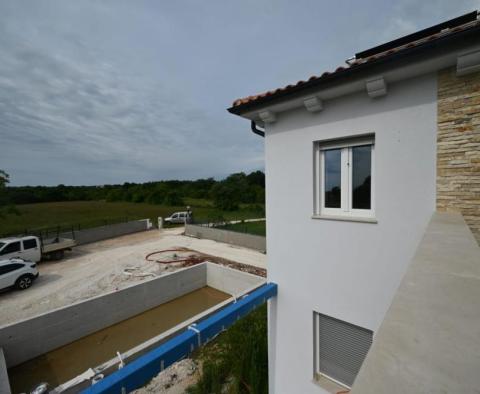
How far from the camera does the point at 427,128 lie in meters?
2.96

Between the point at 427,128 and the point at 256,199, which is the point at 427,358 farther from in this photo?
the point at 256,199

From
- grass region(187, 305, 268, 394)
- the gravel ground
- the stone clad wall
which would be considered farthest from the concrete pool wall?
the stone clad wall

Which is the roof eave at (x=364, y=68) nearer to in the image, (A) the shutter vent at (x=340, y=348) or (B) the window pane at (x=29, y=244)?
(A) the shutter vent at (x=340, y=348)

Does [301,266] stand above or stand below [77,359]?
above

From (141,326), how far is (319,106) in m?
10.9

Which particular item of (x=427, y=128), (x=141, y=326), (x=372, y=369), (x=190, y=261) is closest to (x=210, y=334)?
(x=372, y=369)

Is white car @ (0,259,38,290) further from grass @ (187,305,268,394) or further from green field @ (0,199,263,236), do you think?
green field @ (0,199,263,236)

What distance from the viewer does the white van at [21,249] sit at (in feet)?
41.3

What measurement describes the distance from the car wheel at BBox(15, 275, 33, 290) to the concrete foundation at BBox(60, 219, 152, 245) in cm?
871

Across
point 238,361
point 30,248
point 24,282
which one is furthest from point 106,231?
point 238,361

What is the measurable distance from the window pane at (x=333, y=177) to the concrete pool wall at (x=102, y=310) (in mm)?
6252

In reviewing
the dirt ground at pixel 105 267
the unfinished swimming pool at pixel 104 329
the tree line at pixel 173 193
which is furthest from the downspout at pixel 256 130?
the tree line at pixel 173 193

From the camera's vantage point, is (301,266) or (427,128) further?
(301,266)

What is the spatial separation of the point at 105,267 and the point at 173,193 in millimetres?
44343
